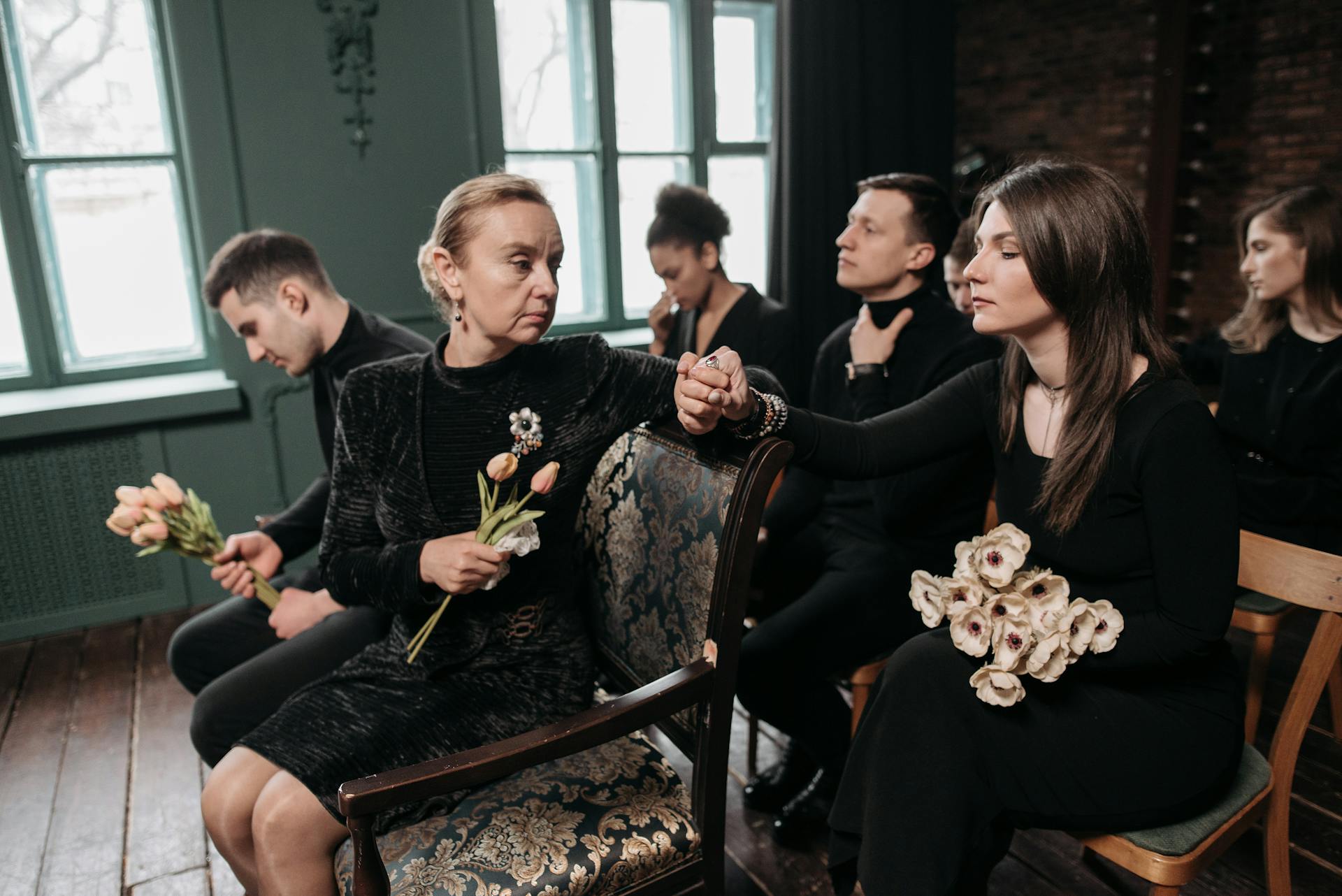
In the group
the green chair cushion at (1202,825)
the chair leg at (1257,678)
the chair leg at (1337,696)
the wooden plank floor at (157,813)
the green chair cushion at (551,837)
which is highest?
the green chair cushion at (551,837)

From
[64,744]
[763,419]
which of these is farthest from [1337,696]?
[64,744]

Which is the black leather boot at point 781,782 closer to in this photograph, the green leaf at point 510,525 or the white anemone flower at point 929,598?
the white anemone flower at point 929,598

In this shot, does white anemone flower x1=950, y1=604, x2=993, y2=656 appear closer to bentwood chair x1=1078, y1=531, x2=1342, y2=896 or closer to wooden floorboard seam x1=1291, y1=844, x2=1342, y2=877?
bentwood chair x1=1078, y1=531, x2=1342, y2=896

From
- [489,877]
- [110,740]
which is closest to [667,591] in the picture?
[489,877]

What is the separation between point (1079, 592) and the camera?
1.44 metres

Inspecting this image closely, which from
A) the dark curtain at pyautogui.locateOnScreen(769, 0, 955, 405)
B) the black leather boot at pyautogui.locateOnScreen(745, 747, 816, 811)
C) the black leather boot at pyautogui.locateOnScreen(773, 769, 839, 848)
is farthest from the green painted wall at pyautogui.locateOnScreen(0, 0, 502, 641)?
the black leather boot at pyautogui.locateOnScreen(773, 769, 839, 848)

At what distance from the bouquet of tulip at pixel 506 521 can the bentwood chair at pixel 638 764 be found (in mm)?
216

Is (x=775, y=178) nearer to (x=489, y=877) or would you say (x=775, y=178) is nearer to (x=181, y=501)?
(x=181, y=501)

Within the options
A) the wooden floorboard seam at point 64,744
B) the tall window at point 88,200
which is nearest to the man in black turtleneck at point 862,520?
the wooden floorboard seam at point 64,744

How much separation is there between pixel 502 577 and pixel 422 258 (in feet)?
1.79

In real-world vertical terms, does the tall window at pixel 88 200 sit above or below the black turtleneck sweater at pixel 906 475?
above

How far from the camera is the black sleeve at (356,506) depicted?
1.49 meters

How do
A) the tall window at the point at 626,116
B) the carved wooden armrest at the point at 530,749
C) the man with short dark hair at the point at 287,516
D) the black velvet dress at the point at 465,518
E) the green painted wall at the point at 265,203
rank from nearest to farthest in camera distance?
the carved wooden armrest at the point at 530,749
the black velvet dress at the point at 465,518
the man with short dark hair at the point at 287,516
the green painted wall at the point at 265,203
the tall window at the point at 626,116

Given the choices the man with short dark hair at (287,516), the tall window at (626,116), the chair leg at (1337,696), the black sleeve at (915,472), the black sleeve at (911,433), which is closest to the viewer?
the black sleeve at (911,433)
